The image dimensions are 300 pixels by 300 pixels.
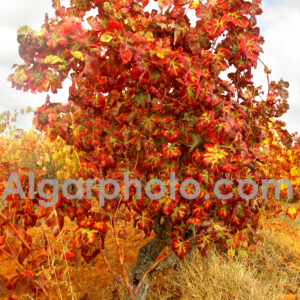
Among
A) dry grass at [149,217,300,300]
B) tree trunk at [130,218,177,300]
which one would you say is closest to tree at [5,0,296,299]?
tree trunk at [130,218,177,300]

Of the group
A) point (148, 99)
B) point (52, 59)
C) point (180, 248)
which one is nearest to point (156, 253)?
point (180, 248)

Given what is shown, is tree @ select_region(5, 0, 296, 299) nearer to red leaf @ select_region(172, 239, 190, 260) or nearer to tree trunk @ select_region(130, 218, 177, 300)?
red leaf @ select_region(172, 239, 190, 260)

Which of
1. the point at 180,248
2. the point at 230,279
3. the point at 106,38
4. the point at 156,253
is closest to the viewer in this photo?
the point at 106,38

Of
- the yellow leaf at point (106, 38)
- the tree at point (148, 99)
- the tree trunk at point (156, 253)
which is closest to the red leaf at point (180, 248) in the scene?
the tree at point (148, 99)

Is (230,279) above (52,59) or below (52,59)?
below

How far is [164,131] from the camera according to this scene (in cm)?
186

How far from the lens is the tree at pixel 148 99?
Result: 5.47 ft

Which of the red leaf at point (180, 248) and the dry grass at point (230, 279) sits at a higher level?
the red leaf at point (180, 248)

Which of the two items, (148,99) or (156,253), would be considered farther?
(156,253)

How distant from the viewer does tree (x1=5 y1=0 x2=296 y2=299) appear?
1666 millimetres

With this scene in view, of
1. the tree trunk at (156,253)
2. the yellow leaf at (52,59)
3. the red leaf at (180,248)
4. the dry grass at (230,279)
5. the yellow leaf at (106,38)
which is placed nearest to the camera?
the yellow leaf at (106,38)

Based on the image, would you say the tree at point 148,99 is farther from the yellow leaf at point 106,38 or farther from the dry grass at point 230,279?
the dry grass at point 230,279

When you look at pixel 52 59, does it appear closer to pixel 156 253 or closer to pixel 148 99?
pixel 148 99

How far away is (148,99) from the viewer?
1.86 meters
